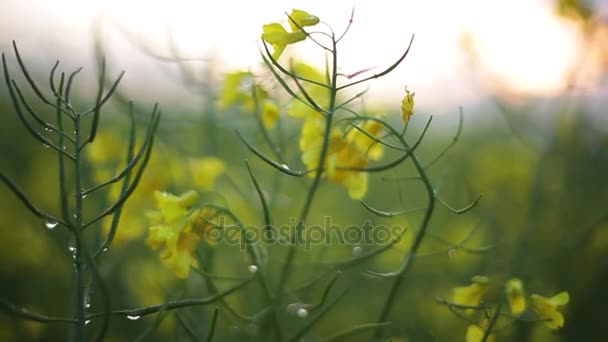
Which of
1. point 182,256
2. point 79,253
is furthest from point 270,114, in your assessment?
point 79,253

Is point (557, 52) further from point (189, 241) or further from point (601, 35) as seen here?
point (189, 241)

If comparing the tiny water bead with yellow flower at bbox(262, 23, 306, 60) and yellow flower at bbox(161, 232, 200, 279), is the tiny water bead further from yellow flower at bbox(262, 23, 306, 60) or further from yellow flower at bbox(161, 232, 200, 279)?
yellow flower at bbox(262, 23, 306, 60)

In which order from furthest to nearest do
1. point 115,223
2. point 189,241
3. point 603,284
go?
point 603,284, point 189,241, point 115,223

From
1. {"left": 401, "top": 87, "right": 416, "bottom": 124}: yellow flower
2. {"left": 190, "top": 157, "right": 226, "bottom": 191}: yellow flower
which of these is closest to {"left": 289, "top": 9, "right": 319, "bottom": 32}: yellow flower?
{"left": 401, "top": 87, "right": 416, "bottom": 124}: yellow flower

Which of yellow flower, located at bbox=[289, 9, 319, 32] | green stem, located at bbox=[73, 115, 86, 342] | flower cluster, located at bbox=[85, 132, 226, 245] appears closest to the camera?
green stem, located at bbox=[73, 115, 86, 342]

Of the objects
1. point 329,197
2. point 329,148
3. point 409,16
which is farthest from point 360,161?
point 329,197

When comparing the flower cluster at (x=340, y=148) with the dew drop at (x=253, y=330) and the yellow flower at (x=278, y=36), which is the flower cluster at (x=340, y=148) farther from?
the dew drop at (x=253, y=330)

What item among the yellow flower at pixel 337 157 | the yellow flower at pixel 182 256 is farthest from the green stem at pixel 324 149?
the yellow flower at pixel 182 256
